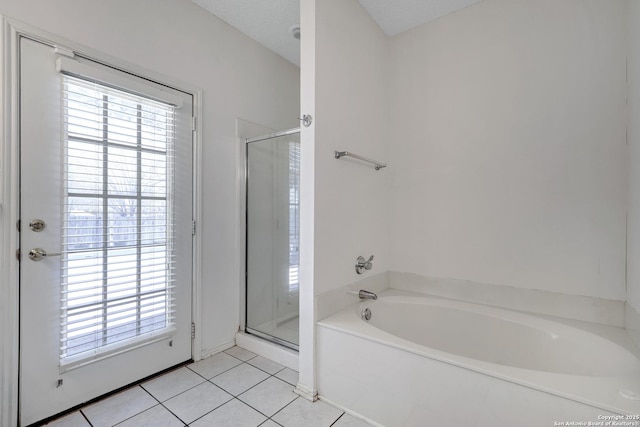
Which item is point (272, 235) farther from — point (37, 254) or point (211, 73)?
point (37, 254)

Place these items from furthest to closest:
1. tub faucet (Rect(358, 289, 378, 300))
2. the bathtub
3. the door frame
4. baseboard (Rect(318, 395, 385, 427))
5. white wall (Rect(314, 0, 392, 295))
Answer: tub faucet (Rect(358, 289, 378, 300))
white wall (Rect(314, 0, 392, 295))
baseboard (Rect(318, 395, 385, 427))
the door frame
the bathtub

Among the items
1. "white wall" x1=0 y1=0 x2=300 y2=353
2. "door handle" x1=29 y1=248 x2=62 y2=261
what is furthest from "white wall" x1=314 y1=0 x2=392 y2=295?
"door handle" x1=29 y1=248 x2=62 y2=261

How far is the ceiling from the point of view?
2.01m

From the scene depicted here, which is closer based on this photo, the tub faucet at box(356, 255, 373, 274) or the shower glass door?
the tub faucet at box(356, 255, 373, 274)

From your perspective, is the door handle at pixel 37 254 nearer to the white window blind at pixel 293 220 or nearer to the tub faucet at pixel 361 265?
the white window blind at pixel 293 220

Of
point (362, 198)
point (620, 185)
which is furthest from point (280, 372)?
point (620, 185)

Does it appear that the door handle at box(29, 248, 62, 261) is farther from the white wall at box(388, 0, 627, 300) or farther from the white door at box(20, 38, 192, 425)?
the white wall at box(388, 0, 627, 300)

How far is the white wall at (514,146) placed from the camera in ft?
5.20

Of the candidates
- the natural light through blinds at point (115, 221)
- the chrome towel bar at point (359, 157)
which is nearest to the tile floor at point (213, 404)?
the natural light through blinds at point (115, 221)

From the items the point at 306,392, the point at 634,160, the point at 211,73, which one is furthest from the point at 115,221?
the point at 634,160

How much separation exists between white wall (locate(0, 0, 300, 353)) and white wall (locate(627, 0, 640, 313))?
2.29m

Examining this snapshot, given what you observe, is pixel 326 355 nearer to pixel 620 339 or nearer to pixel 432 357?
pixel 432 357

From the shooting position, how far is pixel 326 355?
5.35 ft

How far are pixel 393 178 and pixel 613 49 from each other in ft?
4.61
